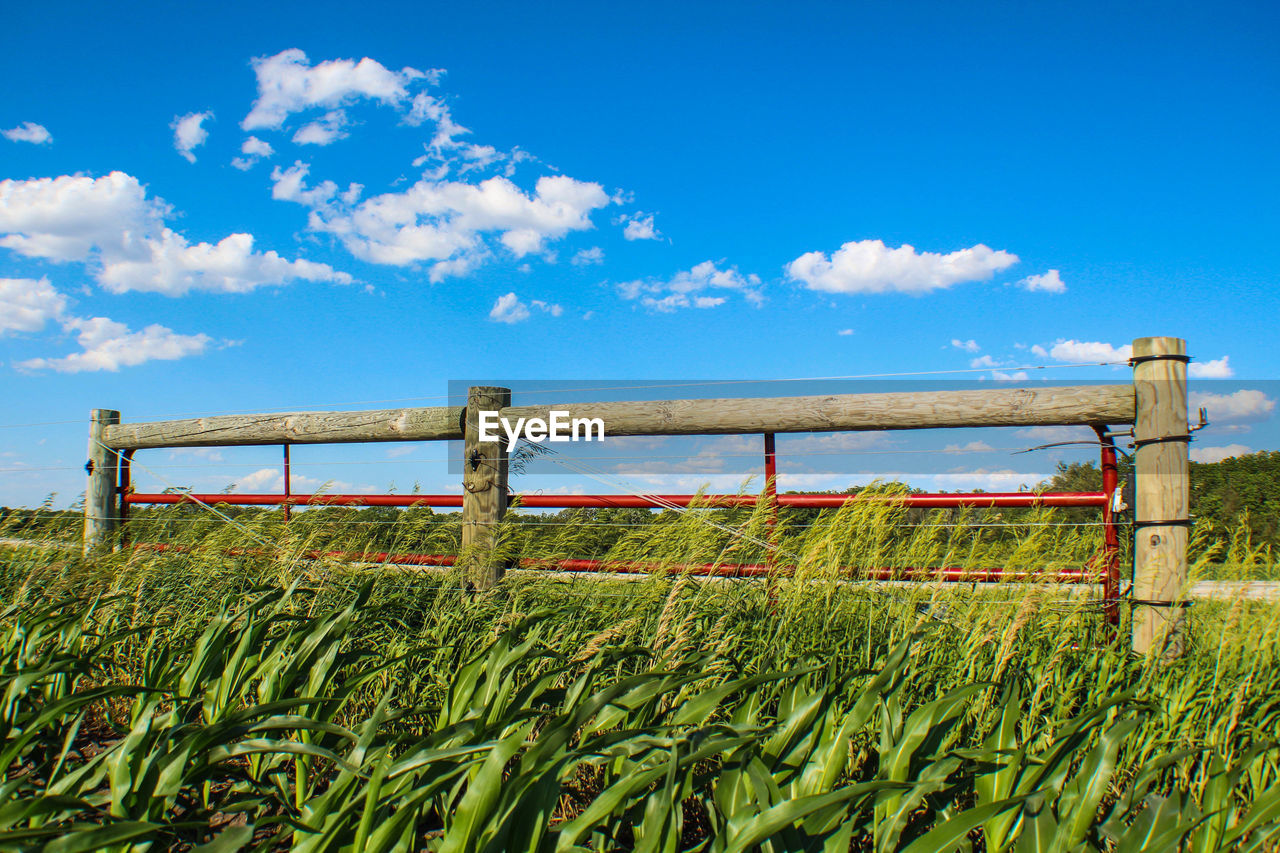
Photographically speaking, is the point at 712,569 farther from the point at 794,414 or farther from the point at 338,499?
the point at 338,499

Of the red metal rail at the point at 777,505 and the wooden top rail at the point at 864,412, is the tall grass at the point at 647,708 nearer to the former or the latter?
the red metal rail at the point at 777,505

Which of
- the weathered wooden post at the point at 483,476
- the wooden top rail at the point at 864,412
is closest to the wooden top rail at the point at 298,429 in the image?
the weathered wooden post at the point at 483,476

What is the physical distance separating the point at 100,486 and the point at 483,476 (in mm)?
4535

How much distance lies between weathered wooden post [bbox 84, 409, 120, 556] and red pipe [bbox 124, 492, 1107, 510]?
4.86ft

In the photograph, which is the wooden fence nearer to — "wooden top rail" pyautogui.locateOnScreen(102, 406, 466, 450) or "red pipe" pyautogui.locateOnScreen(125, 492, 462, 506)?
"wooden top rail" pyautogui.locateOnScreen(102, 406, 466, 450)

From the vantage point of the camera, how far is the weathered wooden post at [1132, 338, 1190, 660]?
140 inches

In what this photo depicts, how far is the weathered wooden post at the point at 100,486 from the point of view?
6500 millimetres

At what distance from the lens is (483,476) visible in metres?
4.57

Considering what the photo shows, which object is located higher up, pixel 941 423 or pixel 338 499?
pixel 941 423

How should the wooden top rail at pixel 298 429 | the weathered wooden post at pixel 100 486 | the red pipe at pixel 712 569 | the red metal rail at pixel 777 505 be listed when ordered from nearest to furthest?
the red pipe at pixel 712 569 → the red metal rail at pixel 777 505 → the wooden top rail at pixel 298 429 → the weathered wooden post at pixel 100 486

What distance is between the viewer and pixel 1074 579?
3.50 m

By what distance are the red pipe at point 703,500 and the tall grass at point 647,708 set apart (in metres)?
0.16

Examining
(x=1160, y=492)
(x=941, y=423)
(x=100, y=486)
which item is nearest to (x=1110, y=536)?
(x=1160, y=492)

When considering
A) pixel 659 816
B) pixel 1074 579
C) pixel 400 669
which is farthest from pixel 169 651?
pixel 1074 579
